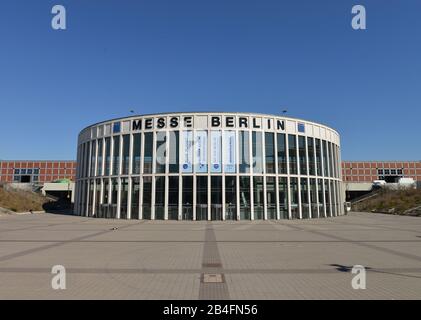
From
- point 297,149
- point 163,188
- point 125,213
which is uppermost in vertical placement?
point 297,149

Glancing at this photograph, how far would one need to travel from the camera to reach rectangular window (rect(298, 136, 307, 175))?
44125mm

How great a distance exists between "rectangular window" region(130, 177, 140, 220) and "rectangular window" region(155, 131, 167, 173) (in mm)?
3172

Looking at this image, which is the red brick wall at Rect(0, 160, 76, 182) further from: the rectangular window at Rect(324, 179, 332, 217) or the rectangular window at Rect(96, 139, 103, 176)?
the rectangular window at Rect(324, 179, 332, 217)

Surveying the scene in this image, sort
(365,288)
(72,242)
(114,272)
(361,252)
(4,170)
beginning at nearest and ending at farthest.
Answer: (365,288)
(114,272)
(361,252)
(72,242)
(4,170)

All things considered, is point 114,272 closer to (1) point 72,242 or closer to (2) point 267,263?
(2) point 267,263

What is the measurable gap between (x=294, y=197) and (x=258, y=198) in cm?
538

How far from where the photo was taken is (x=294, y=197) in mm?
42781

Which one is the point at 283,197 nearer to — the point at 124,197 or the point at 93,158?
the point at 124,197

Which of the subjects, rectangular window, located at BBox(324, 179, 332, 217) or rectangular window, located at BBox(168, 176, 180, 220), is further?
rectangular window, located at BBox(324, 179, 332, 217)

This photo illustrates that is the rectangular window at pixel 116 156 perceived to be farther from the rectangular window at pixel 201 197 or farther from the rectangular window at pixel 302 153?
the rectangular window at pixel 302 153

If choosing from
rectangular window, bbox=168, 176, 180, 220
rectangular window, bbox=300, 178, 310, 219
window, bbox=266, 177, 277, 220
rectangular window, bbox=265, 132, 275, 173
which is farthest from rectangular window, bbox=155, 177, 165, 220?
rectangular window, bbox=300, 178, 310, 219

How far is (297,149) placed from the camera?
4406 centimetres

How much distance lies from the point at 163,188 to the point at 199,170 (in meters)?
4.99
